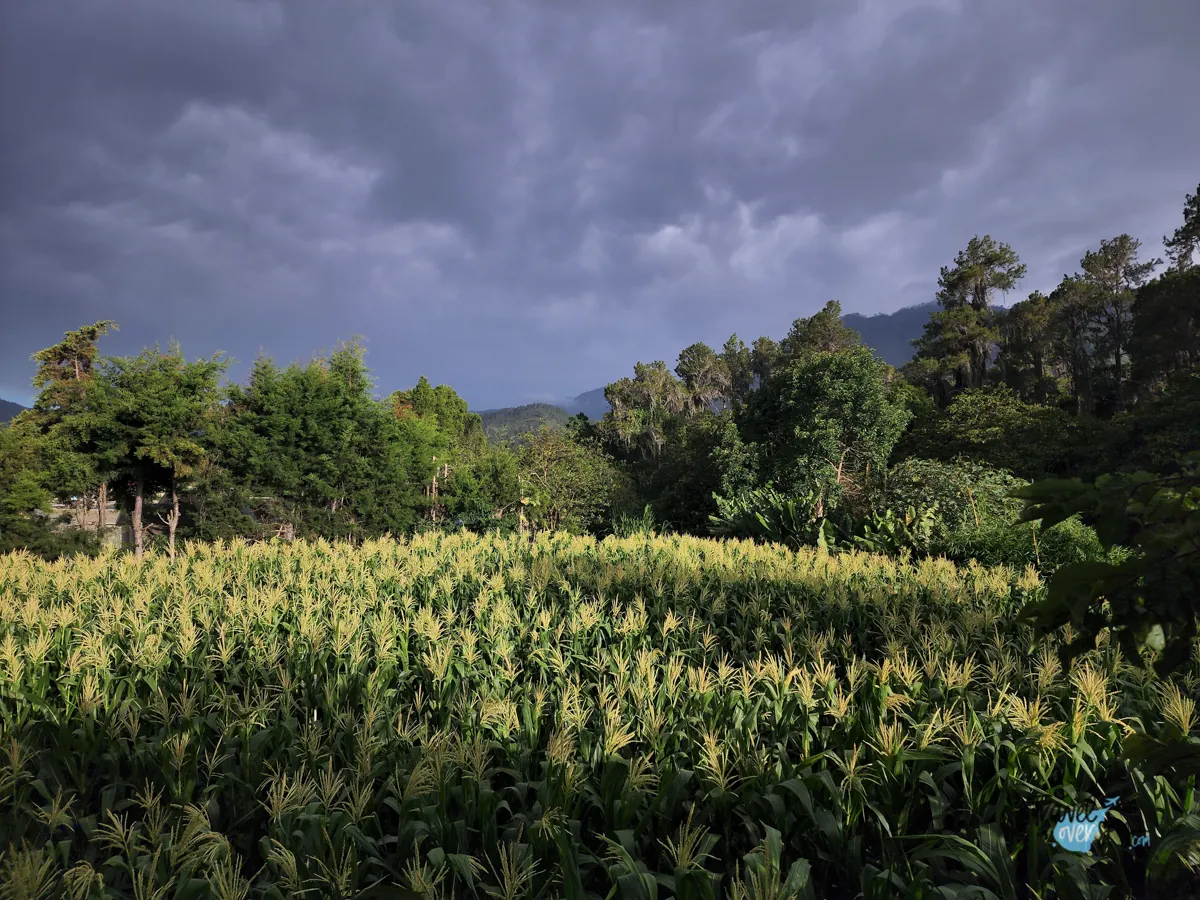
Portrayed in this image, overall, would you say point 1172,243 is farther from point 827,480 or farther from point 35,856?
point 35,856

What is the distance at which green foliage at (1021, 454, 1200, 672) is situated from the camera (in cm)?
101

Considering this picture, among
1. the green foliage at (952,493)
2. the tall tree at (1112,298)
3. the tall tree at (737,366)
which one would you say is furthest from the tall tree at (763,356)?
the green foliage at (952,493)

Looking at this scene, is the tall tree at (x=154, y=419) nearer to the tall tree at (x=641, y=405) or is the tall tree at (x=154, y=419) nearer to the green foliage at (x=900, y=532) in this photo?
the green foliage at (x=900, y=532)

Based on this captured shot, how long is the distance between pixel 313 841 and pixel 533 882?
68 centimetres

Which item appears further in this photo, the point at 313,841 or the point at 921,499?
the point at 921,499

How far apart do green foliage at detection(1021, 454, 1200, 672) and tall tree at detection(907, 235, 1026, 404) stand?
2985 cm

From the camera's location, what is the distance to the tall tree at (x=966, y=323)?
27125 millimetres

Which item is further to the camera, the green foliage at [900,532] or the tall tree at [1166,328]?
the tall tree at [1166,328]

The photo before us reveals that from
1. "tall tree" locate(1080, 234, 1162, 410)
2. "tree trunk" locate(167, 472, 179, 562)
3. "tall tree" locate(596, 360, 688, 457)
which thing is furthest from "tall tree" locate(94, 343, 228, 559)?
"tall tree" locate(1080, 234, 1162, 410)

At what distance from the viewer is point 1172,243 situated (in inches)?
770

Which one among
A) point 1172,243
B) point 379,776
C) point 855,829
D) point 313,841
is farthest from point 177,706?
point 1172,243

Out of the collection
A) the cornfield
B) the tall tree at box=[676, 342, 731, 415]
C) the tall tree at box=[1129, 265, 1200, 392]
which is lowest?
the cornfield

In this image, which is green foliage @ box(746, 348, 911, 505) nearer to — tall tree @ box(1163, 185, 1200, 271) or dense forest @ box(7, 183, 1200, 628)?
dense forest @ box(7, 183, 1200, 628)

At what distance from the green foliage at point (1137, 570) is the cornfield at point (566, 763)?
22 centimetres
